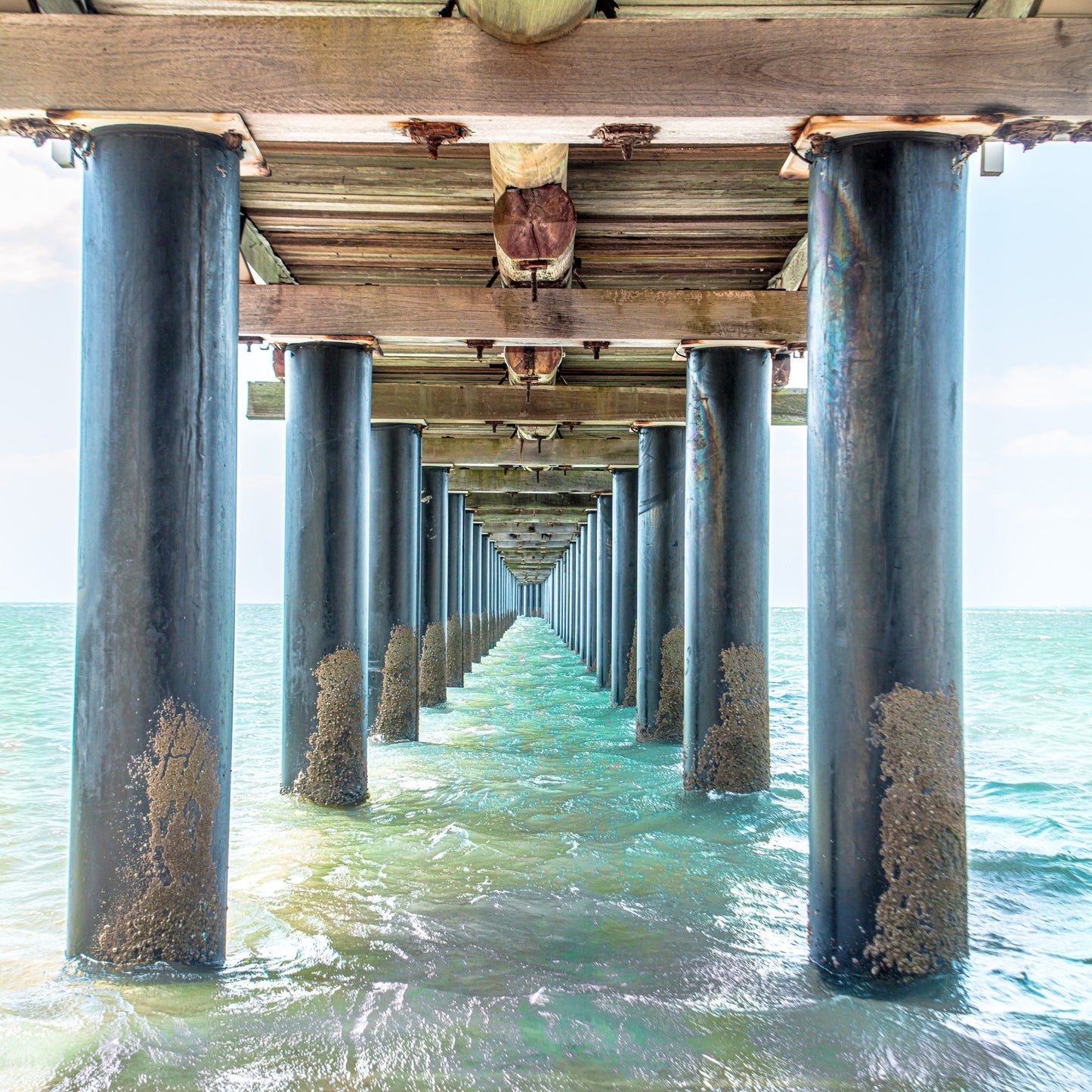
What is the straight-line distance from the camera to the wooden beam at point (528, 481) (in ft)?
45.0

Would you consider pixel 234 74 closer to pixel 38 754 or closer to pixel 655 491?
pixel 655 491

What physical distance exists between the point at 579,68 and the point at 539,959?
10.9 feet

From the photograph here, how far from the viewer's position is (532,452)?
11.3 m

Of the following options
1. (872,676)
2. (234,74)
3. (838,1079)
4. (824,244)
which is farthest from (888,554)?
(234,74)

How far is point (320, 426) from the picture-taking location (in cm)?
595

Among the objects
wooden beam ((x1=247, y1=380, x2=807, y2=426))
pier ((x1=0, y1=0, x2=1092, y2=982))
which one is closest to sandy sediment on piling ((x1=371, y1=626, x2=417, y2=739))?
wooden beam ((x1=247, y1=380, x2=807, y2=426))

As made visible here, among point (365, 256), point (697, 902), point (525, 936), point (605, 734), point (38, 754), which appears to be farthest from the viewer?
point (38, 754)

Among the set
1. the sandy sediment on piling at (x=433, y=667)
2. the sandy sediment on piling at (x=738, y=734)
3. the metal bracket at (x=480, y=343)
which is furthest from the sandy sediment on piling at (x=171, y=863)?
the sandy sediment on piling at (x=433, y=667)

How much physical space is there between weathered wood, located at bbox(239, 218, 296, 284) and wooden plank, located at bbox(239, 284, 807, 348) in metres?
0.14

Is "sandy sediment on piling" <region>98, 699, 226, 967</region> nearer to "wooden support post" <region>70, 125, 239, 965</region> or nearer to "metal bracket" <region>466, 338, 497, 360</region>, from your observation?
"wooden support post" <region>70, 125, 239, 965</region>

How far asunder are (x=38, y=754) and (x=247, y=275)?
277 inches

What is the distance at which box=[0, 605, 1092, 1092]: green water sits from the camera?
2.64 meters

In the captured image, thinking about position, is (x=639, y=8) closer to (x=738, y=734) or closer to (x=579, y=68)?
(x=579, y=68)

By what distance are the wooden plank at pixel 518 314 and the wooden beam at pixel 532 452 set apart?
5.30 meters
